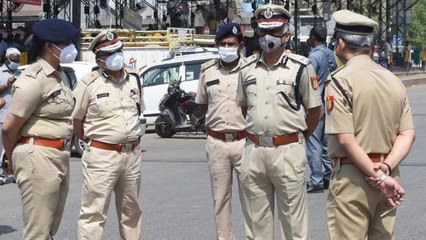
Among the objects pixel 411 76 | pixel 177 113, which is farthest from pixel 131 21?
pixel 411 76

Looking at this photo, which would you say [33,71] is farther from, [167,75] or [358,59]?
[167,75]

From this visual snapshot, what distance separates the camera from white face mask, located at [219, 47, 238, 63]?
26.5 ft

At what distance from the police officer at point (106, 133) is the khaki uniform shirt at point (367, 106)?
2.19m

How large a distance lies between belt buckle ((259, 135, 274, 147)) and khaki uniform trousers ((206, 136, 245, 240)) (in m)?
1.18

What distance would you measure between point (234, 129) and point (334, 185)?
2357mm

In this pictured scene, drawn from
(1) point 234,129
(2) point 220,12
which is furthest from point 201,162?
(2) point 220,12

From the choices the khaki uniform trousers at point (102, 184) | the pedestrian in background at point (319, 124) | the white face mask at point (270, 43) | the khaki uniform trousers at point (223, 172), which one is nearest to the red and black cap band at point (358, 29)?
the white face mask at point (270, 43)

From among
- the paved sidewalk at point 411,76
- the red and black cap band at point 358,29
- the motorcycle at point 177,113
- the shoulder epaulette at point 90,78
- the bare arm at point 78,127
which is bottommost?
the paved sidewalk at point 411,76

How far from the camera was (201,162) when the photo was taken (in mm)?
15273

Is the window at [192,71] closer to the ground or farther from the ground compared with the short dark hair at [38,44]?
closer to the ground

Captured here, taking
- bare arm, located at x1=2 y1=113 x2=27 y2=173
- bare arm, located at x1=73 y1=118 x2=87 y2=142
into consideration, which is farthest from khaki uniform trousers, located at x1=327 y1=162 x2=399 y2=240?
bare arm, located at x1=73 y1=118 x2=87 y2=142

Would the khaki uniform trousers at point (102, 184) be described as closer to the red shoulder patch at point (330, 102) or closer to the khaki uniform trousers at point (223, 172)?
the khaki uniform trousers at point (223, 172)

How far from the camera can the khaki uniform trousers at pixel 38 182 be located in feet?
22.5

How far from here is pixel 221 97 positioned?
812 centimetres
